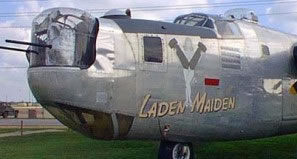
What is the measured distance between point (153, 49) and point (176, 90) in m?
0.76

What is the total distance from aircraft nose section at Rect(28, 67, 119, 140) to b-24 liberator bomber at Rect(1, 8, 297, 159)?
15mm

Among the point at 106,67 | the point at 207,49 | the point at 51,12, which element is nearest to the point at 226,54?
the point at 207,49

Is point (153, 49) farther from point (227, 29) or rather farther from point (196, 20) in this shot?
point (227, 29)

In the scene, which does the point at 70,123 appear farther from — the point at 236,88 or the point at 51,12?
the point at 236,88

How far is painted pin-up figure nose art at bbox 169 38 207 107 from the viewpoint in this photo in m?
9.10

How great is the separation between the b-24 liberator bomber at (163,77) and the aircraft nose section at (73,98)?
0.6 inches

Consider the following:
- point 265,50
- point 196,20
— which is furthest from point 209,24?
point 265,50

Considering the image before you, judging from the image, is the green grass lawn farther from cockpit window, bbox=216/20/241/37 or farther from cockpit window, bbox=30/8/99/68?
cockpit window, bbox=30/8/99/68

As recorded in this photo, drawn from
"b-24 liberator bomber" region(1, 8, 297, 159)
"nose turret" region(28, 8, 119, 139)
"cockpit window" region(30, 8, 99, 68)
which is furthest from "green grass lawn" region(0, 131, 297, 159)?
"cockpit window" region(30, 8, 99, 68)

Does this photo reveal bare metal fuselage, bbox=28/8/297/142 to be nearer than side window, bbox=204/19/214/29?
Yes

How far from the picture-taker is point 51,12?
27.3ft

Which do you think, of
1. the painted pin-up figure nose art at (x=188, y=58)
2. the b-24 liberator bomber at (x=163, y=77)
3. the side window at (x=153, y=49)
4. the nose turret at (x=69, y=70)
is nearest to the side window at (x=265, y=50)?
the b-24 liberator bomber at (x=163, y=77)

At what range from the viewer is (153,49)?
29.1 feet

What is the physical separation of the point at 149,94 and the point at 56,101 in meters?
1.49
